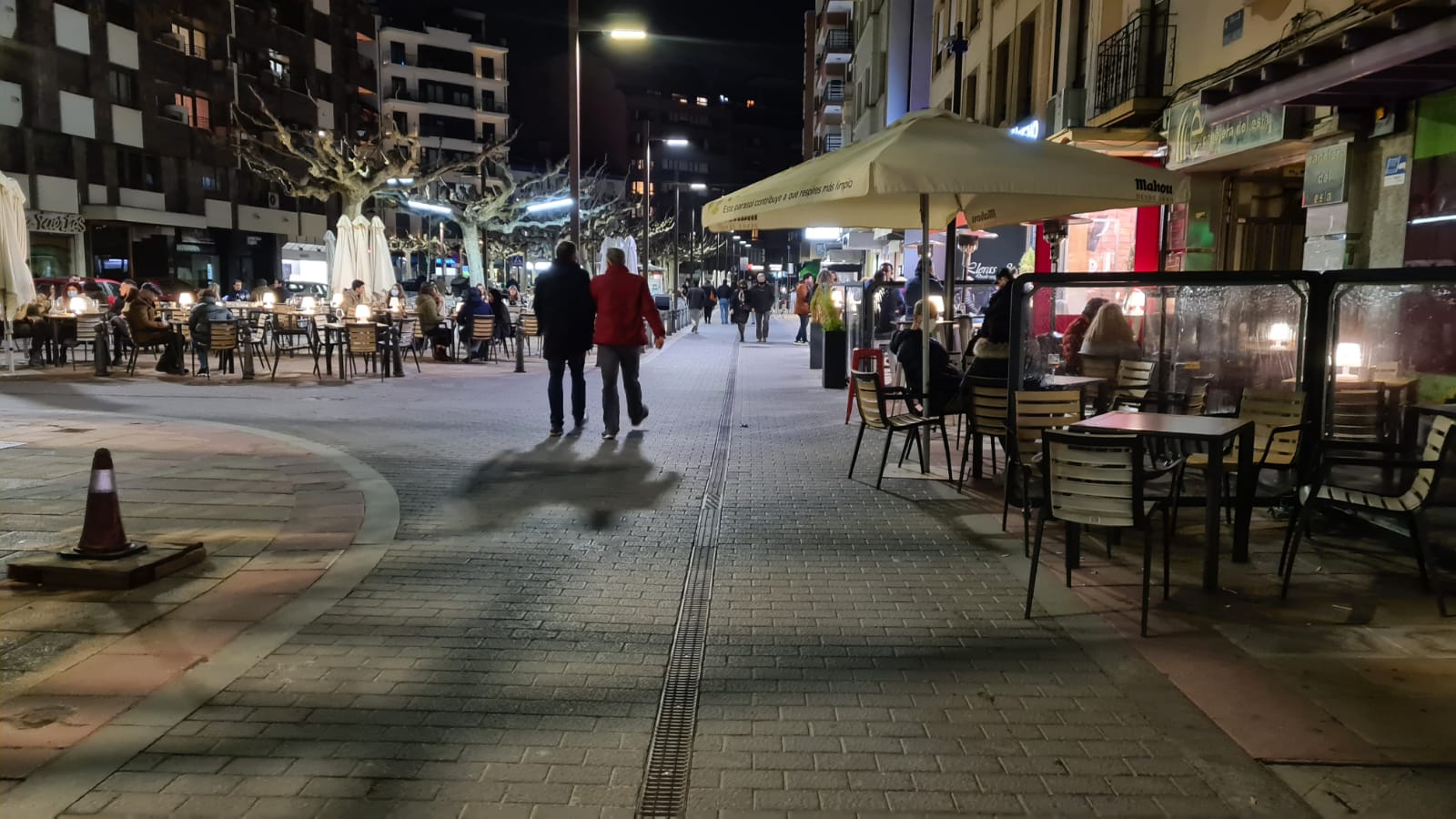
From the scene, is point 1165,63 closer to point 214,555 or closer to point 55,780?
point 214,555

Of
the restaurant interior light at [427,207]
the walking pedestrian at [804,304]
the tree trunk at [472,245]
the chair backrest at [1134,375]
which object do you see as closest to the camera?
the chair backrest at [1134,375]

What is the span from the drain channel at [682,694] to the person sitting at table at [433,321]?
42.2ft

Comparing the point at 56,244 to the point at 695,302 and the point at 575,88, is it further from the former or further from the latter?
the point at 575,88

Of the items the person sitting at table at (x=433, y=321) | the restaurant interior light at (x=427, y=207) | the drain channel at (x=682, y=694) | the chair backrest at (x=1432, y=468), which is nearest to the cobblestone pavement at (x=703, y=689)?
the drain channel at (x=682, y=694)

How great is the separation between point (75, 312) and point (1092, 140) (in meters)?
17.1

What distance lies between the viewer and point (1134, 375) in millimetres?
8453

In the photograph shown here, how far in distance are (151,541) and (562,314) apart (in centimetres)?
498

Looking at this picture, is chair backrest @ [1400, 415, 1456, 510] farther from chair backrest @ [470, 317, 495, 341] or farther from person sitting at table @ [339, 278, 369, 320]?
person sitting at table @ [339, 278, 369, 320]

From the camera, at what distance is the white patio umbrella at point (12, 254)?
13047 millimetres

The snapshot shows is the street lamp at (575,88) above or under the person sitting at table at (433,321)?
above

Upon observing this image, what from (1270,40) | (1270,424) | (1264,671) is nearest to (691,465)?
(1270,424)

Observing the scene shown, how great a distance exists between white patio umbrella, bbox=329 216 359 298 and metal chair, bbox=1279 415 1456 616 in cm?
1876

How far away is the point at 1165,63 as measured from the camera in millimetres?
13391

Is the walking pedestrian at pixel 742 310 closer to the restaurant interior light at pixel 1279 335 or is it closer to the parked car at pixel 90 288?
the parked car at pixel 90 288
